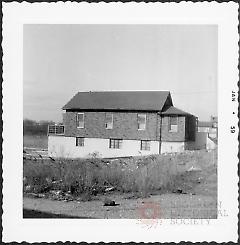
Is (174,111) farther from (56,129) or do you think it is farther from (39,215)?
(39,215)

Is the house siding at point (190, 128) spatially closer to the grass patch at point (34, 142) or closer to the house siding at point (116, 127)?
the house siding at point (116, 127)

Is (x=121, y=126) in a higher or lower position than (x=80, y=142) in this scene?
higher

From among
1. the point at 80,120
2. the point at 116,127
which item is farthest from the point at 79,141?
the point at 116,127

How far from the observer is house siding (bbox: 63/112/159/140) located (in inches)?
131

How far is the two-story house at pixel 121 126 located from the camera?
10.8ft

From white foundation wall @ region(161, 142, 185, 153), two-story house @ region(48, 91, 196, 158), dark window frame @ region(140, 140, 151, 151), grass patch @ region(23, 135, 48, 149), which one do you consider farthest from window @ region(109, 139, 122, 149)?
grass patch @ region(23, 135, 48, 149)

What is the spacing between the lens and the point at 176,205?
131 inches

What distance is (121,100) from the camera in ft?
10.9

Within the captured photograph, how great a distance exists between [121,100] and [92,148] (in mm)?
353

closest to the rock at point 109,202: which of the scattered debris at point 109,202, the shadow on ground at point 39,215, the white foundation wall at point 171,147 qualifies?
the scattered debris at point 109,202

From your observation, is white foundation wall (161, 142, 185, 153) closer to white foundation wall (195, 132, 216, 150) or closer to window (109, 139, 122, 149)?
white foundation wall (195, 132, 216, 150)

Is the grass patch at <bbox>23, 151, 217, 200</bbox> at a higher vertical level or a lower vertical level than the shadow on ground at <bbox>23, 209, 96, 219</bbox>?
higher

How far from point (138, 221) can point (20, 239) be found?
745mm

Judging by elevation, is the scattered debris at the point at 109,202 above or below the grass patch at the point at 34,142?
below
